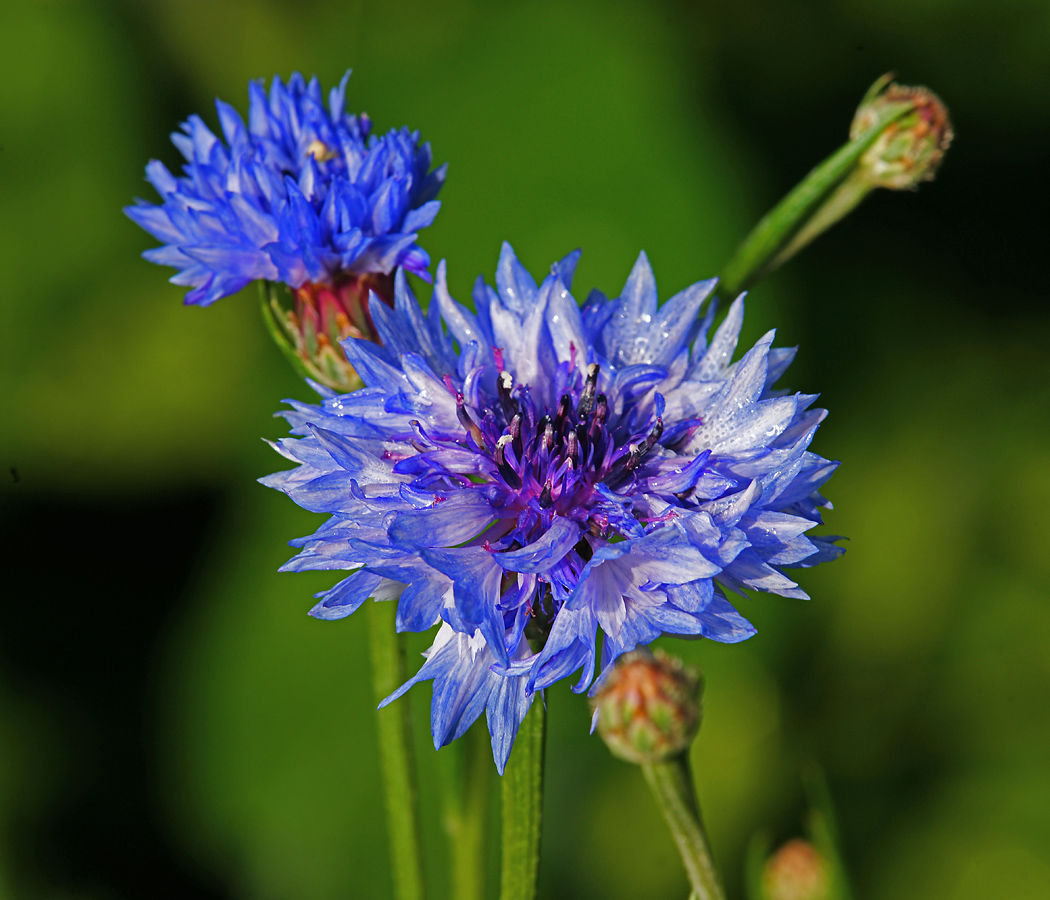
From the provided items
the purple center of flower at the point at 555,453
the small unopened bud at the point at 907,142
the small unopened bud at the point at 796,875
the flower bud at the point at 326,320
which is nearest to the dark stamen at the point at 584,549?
the purple center of flower at the point at 555,453

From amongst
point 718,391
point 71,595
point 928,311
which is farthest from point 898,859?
point 71,595

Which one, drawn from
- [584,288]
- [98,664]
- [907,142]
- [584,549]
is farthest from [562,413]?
[98,664]

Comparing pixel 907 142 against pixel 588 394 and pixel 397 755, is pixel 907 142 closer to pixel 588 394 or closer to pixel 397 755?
pixel 588 394

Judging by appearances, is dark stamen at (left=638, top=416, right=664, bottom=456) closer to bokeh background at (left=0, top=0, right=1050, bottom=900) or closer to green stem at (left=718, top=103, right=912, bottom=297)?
green stem at (left=718, top=103, right=912, bottom=297)

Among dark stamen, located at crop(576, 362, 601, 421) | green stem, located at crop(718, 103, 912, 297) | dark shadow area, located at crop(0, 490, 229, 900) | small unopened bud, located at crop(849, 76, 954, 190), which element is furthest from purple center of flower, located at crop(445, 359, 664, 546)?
dark shadow area, located at crop(0, 490, 229, 900)

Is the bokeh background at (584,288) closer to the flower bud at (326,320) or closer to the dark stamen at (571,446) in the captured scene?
the flower bud at (326,320)

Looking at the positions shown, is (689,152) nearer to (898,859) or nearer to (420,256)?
(420,256)
